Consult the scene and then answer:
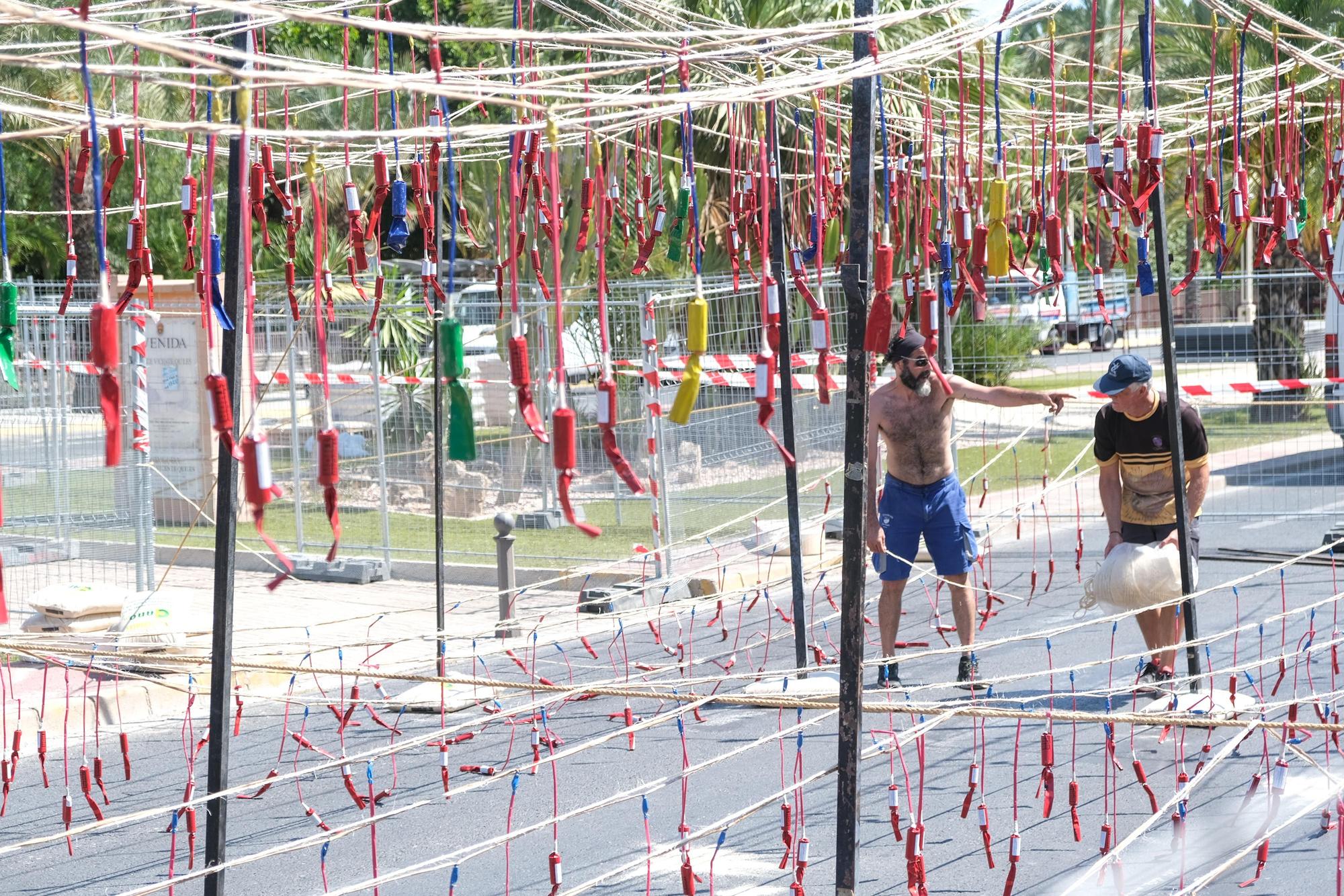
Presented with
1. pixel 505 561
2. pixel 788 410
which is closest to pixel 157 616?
pixel 505 561

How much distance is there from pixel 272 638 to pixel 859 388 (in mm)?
6277

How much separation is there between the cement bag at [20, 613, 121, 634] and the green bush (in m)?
8.27

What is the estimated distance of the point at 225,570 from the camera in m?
4.39

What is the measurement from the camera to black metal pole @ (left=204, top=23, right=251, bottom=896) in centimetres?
427

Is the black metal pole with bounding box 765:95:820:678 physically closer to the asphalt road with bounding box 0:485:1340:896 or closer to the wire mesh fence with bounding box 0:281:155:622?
the asphalt road with bounding box 0:485:1340:896

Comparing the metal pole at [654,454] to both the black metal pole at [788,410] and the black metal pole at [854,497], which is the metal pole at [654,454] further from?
the black metal pole at [854,497]

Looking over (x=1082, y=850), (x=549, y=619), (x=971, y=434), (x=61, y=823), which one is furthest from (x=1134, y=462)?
(x=971, y=434)

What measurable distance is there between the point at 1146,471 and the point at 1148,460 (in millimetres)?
54

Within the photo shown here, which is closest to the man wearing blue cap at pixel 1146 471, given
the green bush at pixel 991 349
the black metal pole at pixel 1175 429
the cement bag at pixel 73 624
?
the black metal pole at pixel 1175 429

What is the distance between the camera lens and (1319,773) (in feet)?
20.6

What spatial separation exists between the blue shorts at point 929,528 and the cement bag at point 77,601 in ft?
15.4

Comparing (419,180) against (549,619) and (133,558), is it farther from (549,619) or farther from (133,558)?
(133,558)

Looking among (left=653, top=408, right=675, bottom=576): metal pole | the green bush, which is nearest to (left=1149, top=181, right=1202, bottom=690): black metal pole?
(left=653, top=408, right=675, bottom=576): metal pole

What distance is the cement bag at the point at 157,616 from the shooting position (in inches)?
331
